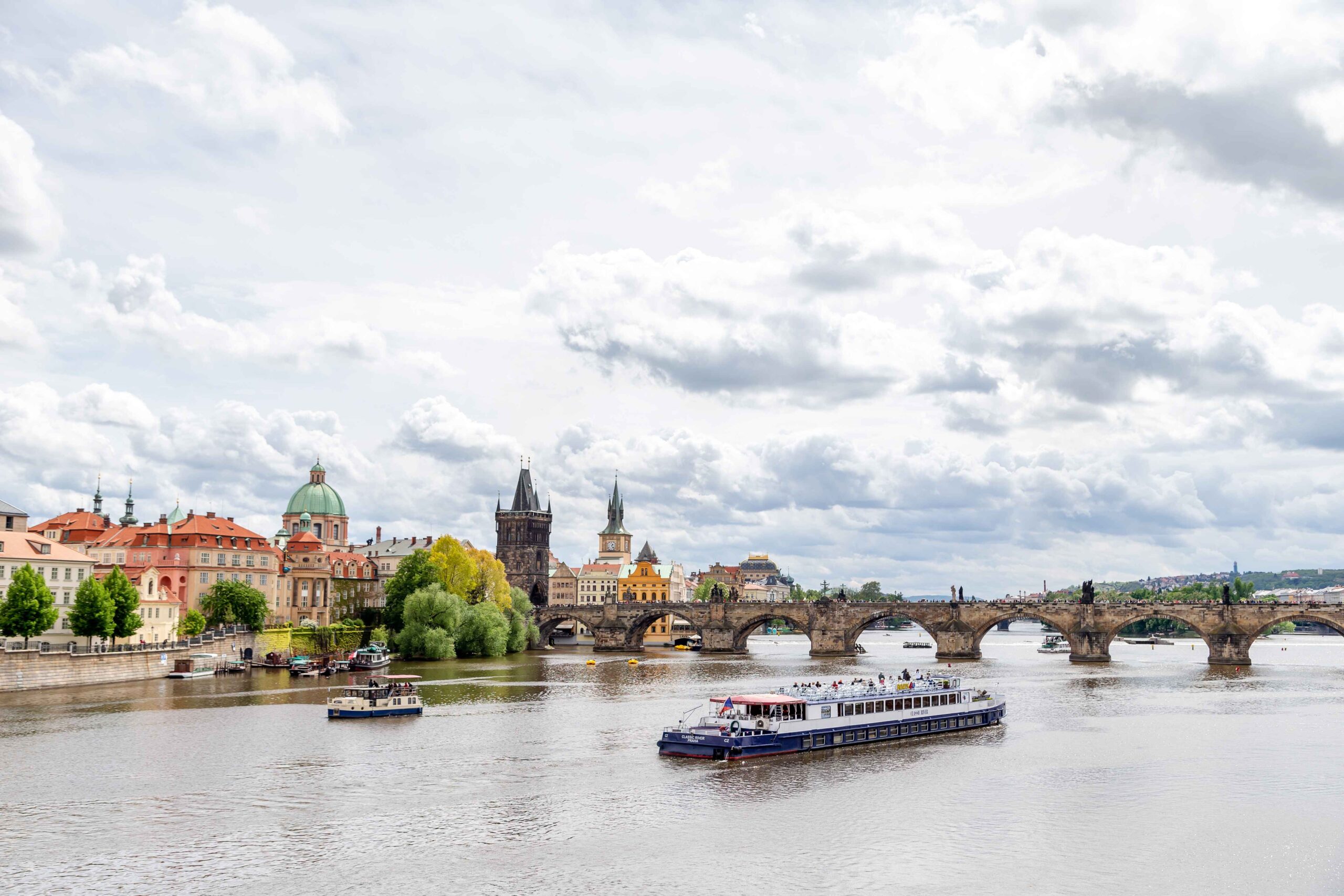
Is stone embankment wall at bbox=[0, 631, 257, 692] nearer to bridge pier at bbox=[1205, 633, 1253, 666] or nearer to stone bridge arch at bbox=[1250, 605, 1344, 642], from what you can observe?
bridge pier at bbox=[1205, 633, 1253, 666]

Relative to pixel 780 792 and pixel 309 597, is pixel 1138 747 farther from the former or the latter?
pixel 309 597

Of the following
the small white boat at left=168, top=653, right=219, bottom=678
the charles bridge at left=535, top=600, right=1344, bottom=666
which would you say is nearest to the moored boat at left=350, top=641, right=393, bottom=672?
the small white boat at left=168, top=653, right=219, bottom=678

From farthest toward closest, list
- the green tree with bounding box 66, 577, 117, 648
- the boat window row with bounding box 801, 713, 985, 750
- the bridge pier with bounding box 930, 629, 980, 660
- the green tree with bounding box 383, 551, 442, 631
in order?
the bridge pier with bounding box 930, 629, 980, 660 → the green tree with bounding box 383, 551, 442, 631 → the green tree with bounding box 66, 577, 117, 648 → the boat window row with bounding box 801, 713, 985, 750

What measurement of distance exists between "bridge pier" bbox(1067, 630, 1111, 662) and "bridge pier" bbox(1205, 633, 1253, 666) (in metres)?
13.4

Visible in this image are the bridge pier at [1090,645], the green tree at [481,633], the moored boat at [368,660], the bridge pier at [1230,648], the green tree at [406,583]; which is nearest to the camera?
the moored boat at [368,660]

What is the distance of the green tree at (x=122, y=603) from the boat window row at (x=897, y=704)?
7167 cm

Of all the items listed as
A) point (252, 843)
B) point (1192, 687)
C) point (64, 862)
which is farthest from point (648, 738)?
point (1192, 687)

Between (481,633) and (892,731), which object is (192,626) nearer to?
(481,633)

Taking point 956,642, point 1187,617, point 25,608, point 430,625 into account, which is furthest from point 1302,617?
point 25,608

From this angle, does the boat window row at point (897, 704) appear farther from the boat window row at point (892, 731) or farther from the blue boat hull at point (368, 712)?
the blue boat hull at point (368, 712)

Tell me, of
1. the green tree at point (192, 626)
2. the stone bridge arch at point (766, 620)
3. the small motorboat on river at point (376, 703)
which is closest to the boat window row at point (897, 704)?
the small motorboat on river at point (376, 703)

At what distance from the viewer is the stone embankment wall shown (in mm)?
98750

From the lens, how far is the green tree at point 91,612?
110625 mm

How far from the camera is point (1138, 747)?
2955 inches
